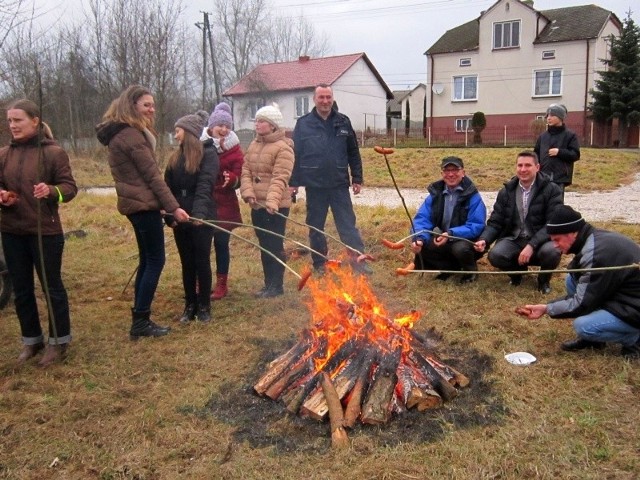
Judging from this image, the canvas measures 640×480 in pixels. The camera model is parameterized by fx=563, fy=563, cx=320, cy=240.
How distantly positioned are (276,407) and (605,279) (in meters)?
2.44

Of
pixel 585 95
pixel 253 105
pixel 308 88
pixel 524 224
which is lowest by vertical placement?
pixel 524 224

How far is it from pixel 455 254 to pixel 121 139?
3.64 meters

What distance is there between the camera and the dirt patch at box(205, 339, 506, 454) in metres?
3.25

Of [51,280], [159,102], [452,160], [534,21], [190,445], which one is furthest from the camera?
[534,21]

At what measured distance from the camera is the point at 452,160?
6.16m

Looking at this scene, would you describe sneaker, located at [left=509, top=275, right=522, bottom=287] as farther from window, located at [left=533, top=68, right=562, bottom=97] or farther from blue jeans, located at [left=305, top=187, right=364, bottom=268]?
window, located at [left=533, top=68, right=562, bottom=97]

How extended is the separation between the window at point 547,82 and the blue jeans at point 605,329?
30.5 m

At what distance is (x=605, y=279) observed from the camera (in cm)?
394

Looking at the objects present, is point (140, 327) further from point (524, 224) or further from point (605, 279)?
point (524, 224)

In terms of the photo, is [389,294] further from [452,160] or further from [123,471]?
[123,471]

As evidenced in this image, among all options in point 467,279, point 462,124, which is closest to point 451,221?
point 467,279

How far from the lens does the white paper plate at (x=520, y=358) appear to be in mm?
4218

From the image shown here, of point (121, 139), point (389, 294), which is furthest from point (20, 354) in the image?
point (389, 294)

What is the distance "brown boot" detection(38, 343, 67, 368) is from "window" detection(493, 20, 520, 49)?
32.9 metres
